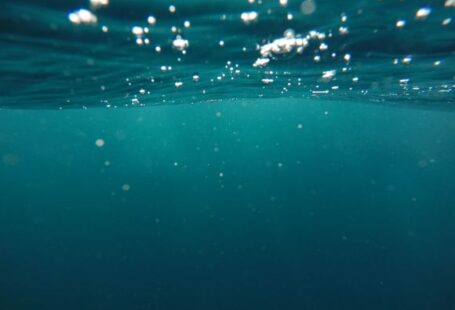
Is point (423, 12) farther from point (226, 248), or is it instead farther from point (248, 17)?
point (226, 248)

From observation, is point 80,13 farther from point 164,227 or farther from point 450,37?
point 164,227

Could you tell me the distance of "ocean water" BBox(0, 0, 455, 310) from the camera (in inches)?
289

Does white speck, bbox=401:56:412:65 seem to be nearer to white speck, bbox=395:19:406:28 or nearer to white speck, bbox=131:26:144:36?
white speck, bbox=395:19:406:28

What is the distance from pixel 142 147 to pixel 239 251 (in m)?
143

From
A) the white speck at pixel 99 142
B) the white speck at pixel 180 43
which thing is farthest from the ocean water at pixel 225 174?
the white speck at pixel 99 142

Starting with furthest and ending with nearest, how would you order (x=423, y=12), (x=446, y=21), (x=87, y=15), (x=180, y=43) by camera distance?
(x=180, y=43)
(x=446, y=21)
(x=423, y=12)
(x=87, y=15)

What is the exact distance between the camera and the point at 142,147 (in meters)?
178

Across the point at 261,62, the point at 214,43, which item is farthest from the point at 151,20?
the point at 261,62

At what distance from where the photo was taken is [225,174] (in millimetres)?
105500

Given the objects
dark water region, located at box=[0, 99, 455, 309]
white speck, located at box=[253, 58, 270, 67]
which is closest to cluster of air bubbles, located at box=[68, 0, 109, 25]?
white speck, located at box=[253, 58, 270, 67]

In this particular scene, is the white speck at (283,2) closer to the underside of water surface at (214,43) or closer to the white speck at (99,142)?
the underside of water surface at (214,43)

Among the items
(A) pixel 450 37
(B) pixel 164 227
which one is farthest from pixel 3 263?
(A) pixel 450 37

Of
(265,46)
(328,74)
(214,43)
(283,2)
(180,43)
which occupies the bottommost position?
(328,74)

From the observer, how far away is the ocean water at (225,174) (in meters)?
7.34
